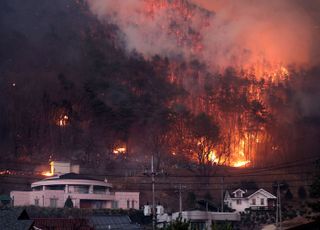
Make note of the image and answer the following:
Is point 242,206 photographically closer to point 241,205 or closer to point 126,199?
point 241,205

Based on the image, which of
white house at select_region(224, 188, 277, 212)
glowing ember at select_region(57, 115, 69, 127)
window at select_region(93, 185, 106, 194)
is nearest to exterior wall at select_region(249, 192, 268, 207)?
white house at select_region(224, 188, 277, 212)

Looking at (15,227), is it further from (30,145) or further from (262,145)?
(262,145)

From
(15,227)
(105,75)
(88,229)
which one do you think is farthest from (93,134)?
(15,227)

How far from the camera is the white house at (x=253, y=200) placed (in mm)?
107375

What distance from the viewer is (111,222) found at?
77.9 meters

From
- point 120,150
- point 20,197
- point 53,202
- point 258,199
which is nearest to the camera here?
point 53,202

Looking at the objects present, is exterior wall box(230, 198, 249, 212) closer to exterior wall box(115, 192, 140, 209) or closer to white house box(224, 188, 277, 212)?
white house box(224, 188, 277, 212)

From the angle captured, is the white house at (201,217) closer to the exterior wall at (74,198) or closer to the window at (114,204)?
the exterior wall at (74,198)

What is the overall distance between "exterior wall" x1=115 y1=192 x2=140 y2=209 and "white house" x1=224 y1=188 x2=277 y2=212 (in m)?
19.1

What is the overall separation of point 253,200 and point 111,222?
39.0 meters

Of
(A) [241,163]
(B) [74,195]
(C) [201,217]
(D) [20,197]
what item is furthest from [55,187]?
(A) [241,163]

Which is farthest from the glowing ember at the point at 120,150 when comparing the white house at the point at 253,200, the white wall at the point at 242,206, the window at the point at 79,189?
the white wall at the point at 242,206

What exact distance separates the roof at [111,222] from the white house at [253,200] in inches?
1376

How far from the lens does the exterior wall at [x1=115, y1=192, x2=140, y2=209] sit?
10631cm
